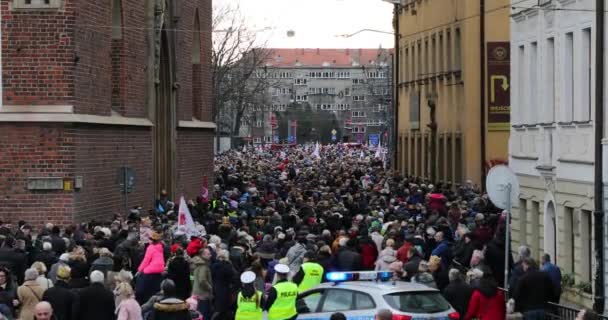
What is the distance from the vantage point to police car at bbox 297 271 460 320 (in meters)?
17.7

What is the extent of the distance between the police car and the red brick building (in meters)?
14.6

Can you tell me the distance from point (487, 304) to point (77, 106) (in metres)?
16.8

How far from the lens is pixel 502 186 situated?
768 inches

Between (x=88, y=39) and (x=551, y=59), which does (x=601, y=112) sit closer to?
(x=551, y=59)

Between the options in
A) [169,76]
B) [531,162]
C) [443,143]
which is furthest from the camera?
[443,143]

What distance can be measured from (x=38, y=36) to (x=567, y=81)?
467 inches

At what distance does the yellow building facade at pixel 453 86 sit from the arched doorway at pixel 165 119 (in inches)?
361

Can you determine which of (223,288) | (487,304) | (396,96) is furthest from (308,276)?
(396,96)

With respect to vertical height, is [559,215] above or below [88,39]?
below

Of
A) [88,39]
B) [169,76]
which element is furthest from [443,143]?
[88,39]

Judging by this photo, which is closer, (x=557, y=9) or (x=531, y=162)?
(x=557, y=9)

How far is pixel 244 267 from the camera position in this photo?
75.8 feet

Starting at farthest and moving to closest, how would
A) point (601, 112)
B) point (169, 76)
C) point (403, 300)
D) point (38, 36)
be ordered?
point (169, 76) → point (38, 36) → point (601, 112) → point (403, 300)

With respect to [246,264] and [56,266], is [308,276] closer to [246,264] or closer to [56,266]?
[246,264]
